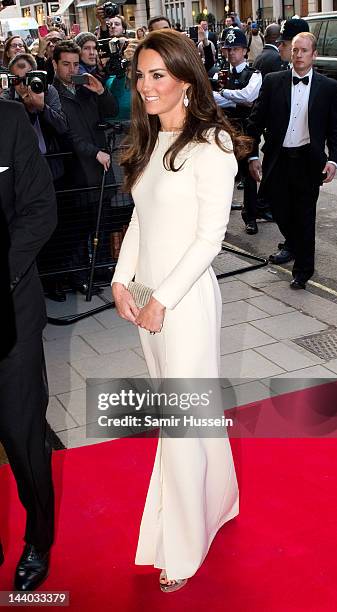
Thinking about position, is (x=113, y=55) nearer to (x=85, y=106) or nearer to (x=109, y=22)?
(x=85, y=106)

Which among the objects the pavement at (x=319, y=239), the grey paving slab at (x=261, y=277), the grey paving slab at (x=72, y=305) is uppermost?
the grey paving slab at (x=72, y=305)

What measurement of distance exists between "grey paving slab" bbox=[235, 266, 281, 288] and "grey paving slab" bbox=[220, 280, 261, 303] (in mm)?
86

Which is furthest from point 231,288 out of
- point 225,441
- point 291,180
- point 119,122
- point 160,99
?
point 160,99

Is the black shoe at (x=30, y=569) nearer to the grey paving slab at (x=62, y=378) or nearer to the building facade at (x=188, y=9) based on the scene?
the grey paving slab at (x=62, y=378)

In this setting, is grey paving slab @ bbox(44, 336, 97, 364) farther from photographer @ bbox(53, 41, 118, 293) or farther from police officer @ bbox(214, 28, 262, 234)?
police officer @ bbox(214, 28, 262, 234)

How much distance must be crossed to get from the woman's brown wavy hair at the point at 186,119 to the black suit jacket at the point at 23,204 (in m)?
0.33

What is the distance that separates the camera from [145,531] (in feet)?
9.49

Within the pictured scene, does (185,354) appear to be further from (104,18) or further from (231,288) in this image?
(104,18)

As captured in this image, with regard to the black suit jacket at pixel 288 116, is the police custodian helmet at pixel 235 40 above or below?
above

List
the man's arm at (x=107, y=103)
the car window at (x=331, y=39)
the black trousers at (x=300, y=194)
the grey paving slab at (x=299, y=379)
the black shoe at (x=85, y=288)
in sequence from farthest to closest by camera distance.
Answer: the car window at (x=331, y=39) < the black shoe at (x=85, y=288) < the man's arm at (x=107, y=103) < the black trousers at (x=300, y=194) < the grey paving slab at (x=299, y=379)

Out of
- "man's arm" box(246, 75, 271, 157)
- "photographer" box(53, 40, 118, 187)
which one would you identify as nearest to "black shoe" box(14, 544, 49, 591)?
"photographer" box(53, 40, 118, 187)

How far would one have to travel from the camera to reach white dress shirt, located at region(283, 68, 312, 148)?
19.9 feet

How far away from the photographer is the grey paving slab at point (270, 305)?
5.81 metres

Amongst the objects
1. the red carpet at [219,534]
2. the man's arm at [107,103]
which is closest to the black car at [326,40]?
the man's arm at [107,103]
